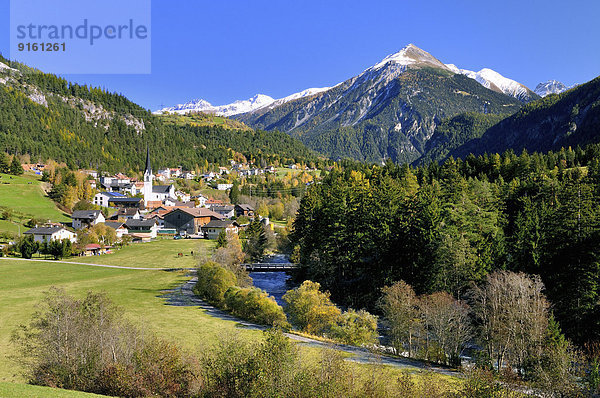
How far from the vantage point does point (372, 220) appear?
194 ft

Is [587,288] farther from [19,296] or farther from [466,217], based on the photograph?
[19,296]

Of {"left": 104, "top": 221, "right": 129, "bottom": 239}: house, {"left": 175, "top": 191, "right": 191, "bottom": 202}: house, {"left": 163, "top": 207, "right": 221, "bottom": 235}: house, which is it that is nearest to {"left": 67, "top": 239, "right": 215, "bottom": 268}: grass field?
{"left": 104, "top": 221, "right": 129, "bottom": 239}: house

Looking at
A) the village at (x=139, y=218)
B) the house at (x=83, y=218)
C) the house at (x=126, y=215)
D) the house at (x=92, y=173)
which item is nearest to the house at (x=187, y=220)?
the village at (x=139, y=218)

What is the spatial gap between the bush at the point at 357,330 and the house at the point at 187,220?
93344 millimetres

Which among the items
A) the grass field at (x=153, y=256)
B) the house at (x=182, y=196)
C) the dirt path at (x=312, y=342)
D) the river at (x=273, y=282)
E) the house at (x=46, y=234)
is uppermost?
the house at (x=182, y=196)

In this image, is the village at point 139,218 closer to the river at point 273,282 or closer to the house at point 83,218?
the house at point 83,218

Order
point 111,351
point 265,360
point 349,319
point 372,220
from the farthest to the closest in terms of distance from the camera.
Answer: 1. point 372,220
2. point 349,319
3. point 111,351
4. point 265,360

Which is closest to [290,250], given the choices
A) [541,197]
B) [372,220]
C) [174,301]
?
[372,220]

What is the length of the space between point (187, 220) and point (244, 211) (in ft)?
96.6

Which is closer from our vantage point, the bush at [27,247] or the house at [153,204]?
the bush at [27,247]

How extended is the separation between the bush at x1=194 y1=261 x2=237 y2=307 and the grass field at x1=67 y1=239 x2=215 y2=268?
411 inches

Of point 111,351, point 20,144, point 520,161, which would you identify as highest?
point 20,144

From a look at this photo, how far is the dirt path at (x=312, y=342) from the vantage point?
29.7m

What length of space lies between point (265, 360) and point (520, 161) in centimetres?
8659
